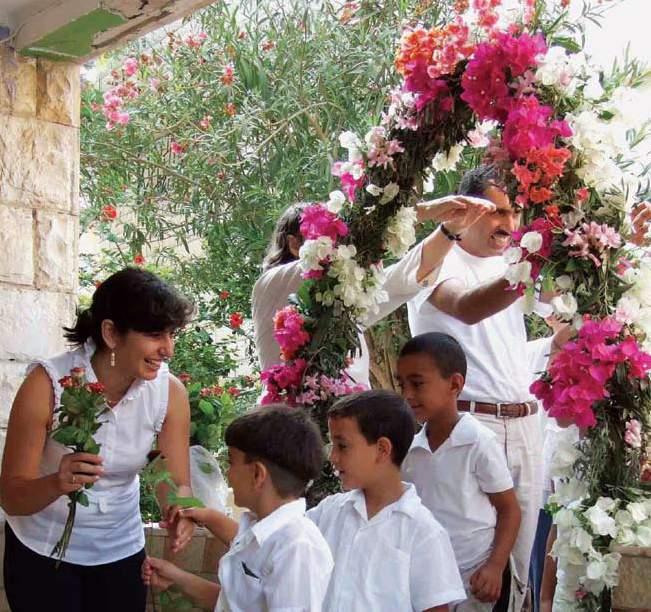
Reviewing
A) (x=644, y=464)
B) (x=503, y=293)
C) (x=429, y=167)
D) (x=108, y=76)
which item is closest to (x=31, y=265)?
(x=429, y=167)

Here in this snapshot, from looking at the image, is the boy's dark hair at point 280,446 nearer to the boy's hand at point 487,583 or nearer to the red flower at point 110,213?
the boy's hand at point 487,583

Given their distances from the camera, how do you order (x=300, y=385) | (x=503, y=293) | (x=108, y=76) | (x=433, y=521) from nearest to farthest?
1. (x=433, y=521)
2. (x=503, y=293)
3. (x=300, y=385)
4. (x=108, y=76)

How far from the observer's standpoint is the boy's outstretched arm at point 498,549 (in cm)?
329

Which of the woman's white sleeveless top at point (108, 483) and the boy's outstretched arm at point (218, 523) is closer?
the boy's outstretched arm at point (218, 523)

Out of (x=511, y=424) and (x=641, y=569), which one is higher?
(x=511, y=424)

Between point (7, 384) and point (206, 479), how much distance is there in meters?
0.75

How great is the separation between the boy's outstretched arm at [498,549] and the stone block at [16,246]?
177 cm

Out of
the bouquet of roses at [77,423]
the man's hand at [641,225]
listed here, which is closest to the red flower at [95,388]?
the bouquet of roses at [77,423]

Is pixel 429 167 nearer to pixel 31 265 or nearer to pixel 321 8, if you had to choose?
pixel 31 265

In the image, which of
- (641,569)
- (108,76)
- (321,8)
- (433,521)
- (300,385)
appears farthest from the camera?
(108,76)

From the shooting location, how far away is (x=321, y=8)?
595 centimetres

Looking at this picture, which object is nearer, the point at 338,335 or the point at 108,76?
the point at 338,335

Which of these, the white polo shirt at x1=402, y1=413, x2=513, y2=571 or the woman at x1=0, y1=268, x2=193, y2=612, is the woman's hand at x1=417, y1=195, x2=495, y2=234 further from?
the woman at x1=0, y1=268, x2=193, y2=612

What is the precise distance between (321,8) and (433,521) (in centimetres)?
367
